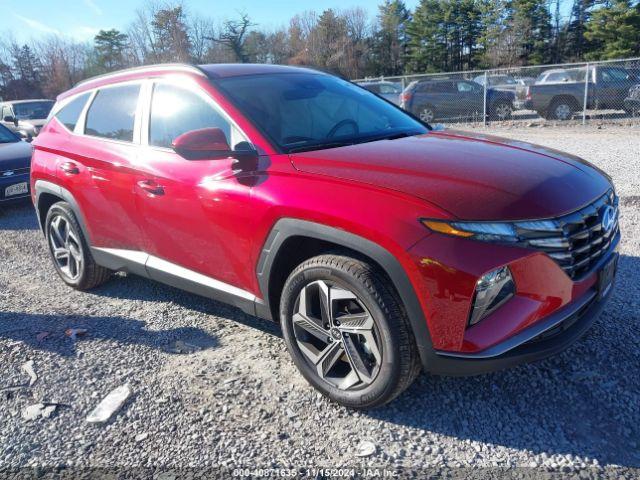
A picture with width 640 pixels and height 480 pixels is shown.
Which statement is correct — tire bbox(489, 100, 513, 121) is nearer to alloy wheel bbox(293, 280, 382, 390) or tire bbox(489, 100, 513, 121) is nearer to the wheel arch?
the wheel arch

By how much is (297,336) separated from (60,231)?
2894mm

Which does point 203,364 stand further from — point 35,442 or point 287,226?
point 287,226

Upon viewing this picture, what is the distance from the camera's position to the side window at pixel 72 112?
14.7 feet

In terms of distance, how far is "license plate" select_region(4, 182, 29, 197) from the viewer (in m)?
8.08

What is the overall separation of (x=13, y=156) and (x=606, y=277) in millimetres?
8662

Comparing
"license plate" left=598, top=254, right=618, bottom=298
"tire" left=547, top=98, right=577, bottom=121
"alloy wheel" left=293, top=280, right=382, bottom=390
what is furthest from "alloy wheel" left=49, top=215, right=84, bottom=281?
"tire" left=547, top=98, right=577, bottom=121

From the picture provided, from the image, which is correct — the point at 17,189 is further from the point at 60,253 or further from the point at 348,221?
the point at 348,221

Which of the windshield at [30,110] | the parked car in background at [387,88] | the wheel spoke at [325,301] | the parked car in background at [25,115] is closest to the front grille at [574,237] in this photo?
the wheel spoke at [325,301]

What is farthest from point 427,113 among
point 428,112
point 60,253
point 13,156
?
point 60,253

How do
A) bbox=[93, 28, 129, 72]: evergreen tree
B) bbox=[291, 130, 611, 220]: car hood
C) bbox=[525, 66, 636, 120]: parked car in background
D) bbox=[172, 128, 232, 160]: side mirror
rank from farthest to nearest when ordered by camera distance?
bbox=[93, 28, 129, 72]: evergreen tree < bbox=[525, 66, 636, 120]: parked car in background < bbox=[172, 128, 232, 160]: side mirror < bbox=[291, 130, 611, 220]: car hood

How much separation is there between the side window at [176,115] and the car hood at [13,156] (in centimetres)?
583

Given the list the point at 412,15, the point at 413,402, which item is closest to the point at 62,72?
the point at 412,15

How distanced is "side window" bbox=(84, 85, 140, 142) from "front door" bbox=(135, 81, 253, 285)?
0.25 m

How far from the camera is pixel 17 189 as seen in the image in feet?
26.9
